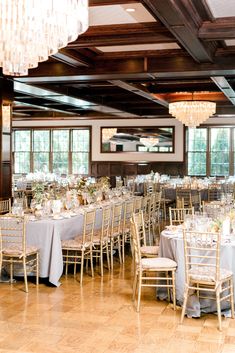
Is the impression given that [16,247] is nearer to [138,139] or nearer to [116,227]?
[116,227]

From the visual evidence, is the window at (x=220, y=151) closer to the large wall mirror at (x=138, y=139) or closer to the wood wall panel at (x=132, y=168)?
the wood wall panel at (x=132, y=168)

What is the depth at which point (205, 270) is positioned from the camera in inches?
233

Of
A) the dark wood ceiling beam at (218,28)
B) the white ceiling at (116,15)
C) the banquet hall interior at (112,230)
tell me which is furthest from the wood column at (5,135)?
the dark wood ceiling beam at (218,28)

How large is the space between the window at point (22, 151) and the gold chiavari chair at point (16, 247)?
13.3m

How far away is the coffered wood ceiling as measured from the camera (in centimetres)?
601

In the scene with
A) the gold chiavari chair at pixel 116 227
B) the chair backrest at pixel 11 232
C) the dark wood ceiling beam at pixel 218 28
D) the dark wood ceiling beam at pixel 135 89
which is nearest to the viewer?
the dark wood ceiling beam at pixel 218 28

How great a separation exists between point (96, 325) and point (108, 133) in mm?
14277

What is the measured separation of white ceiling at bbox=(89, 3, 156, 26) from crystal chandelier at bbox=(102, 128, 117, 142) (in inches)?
501

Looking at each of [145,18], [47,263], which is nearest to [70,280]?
[47,263]

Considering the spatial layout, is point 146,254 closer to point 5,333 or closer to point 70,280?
point 70,280

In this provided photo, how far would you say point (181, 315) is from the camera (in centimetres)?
588

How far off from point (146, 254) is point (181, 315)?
147 cm

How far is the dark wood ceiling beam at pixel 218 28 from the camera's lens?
21.3 feet

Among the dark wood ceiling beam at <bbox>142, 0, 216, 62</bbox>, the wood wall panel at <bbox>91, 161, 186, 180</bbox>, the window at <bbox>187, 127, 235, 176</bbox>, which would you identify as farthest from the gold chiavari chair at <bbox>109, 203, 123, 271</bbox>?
the window at <bbox>187, 127, 235, 176</bbox>
